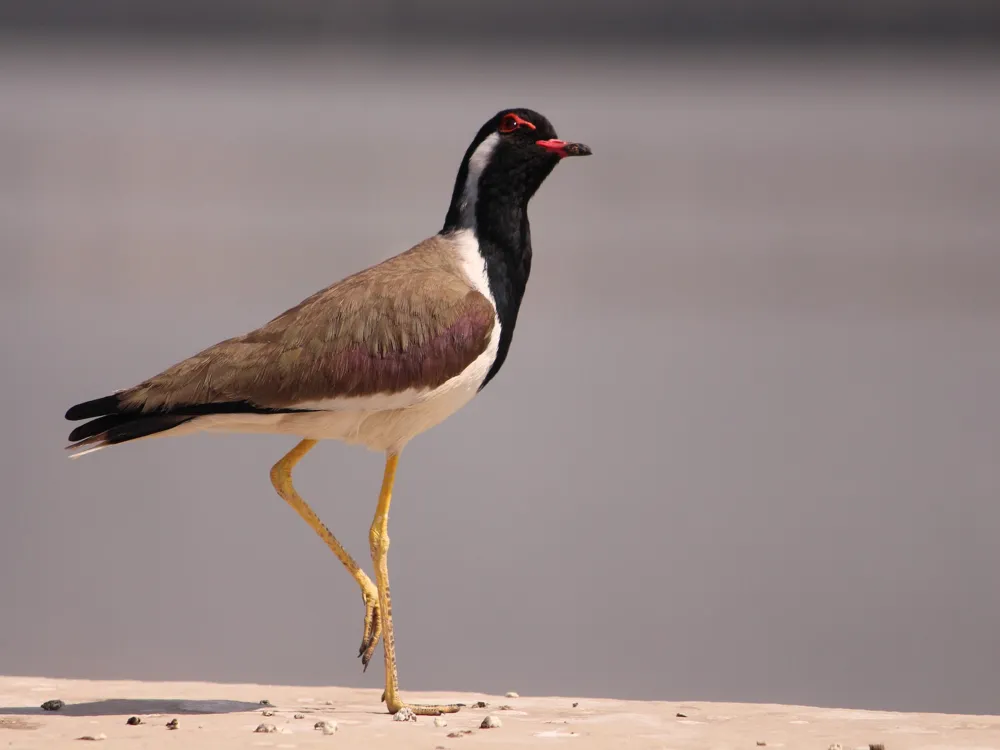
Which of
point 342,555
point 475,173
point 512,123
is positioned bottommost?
point 342,555

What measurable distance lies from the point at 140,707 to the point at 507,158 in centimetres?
280

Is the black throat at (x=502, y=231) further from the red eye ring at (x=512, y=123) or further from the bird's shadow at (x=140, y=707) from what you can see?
the bird's shadow at (x=140, y=707)

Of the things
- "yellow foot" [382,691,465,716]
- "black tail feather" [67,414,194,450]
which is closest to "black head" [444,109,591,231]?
"black tail feather" [67,414,194,450]

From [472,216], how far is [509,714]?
84.2 inches

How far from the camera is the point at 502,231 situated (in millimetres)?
5441

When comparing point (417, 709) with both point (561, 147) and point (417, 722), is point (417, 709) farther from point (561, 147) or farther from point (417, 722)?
point (561, 147)

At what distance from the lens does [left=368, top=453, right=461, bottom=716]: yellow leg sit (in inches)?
203

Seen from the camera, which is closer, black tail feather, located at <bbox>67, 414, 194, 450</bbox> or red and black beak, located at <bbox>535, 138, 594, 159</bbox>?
black tail feather, located at <bbox>67, 414, 194, 450</bbox>

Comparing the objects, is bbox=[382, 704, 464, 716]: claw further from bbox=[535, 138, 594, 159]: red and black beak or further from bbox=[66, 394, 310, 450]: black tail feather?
Result: bbox=[535, 138, 594, 159]: red and black beak

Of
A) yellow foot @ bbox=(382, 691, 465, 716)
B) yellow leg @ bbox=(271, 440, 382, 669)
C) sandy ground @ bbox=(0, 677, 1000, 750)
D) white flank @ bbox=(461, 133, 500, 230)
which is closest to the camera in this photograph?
sandy ground @ bbox=(0, 677, 1000, 750)

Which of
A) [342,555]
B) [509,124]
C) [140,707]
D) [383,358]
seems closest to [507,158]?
[509,124]

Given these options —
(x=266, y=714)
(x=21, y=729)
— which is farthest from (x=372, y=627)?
(x=21, y=729)

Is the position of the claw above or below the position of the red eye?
below

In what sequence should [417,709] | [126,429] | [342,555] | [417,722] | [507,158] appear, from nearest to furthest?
[126,429]
[417,722]
[417,709]
[342,555]
[507,158]
